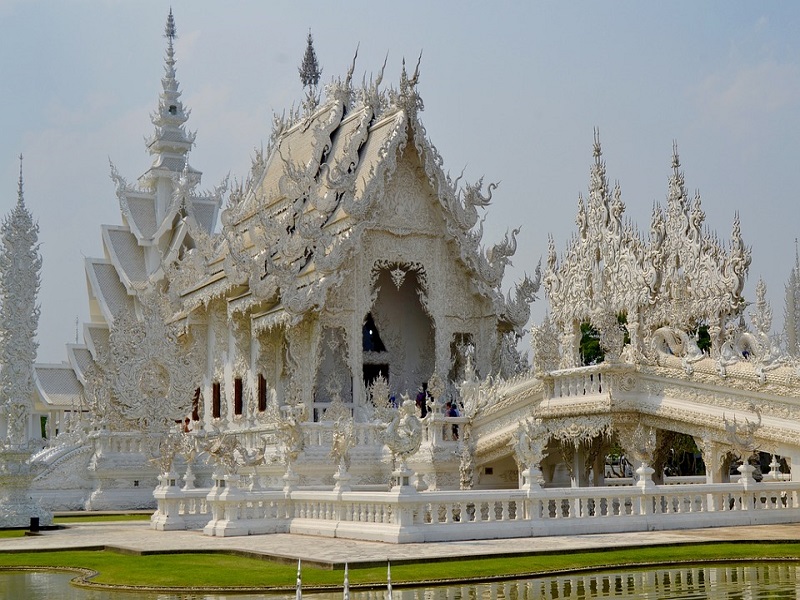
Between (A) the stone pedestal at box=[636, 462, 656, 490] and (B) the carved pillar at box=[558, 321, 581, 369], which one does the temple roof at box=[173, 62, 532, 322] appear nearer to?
(B) the carved pillar at box=[558, 321, 581, 369]

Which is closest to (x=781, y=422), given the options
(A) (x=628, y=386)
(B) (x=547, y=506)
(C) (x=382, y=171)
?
(A) (x=628, y=386)

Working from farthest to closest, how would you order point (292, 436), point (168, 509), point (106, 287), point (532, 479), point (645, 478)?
point (106, 287)
point (292, 436)
point (168, 509)
point (645, 478)
point (532, 479)

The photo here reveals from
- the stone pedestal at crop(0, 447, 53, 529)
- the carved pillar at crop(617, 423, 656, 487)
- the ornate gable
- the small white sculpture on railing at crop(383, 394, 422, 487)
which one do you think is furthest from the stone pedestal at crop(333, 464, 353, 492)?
the ornate gable

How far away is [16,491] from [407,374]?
997cm

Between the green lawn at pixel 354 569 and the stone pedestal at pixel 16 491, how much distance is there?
19.1ft

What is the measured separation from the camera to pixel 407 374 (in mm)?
26891

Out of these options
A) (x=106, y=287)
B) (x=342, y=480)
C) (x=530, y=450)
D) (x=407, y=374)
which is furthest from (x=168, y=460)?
(x=106, y=287)

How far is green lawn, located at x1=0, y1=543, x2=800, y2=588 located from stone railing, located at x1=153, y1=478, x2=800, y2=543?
1.75 m

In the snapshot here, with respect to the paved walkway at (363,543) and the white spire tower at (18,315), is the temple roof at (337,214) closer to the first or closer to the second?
the white spire tower at (18,315)

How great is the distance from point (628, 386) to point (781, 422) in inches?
110

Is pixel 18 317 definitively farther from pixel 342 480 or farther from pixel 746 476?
pixel 746 476

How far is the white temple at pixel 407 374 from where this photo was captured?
1534 cm

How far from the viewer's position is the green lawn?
10297 mm

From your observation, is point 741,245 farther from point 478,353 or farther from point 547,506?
point 547,506
